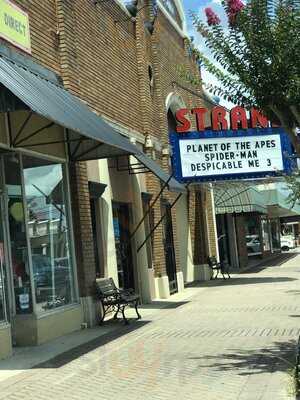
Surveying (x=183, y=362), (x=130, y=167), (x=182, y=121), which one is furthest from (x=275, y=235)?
(x=183, y=362)

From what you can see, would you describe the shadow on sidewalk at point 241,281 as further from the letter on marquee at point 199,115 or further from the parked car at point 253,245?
the parked car at point 253,245

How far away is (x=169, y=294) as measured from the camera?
61.0ft

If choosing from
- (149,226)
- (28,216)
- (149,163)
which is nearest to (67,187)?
(28,216)

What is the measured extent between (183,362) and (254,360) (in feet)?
3.05

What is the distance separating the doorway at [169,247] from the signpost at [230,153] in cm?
255

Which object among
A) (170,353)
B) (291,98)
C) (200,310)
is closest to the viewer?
(291,98)

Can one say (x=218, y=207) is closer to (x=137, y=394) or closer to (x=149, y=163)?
(x=149, y=163)

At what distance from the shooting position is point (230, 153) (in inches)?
882

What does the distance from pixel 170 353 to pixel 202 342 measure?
101 cm

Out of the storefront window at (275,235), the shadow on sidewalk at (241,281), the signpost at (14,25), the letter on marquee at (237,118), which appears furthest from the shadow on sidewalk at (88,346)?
the storefront window at (275,235)

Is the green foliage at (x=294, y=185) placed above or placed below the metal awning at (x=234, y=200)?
below

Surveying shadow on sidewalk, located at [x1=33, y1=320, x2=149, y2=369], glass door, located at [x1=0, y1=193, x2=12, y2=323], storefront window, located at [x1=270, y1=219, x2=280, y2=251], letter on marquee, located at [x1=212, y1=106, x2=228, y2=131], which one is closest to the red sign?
letter on marquee, located at [x1=212, y1=106, x2=228, y2=131]

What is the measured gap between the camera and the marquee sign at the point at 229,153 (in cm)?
2214

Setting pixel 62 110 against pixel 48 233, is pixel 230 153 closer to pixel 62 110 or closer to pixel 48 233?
pixel 48 233
